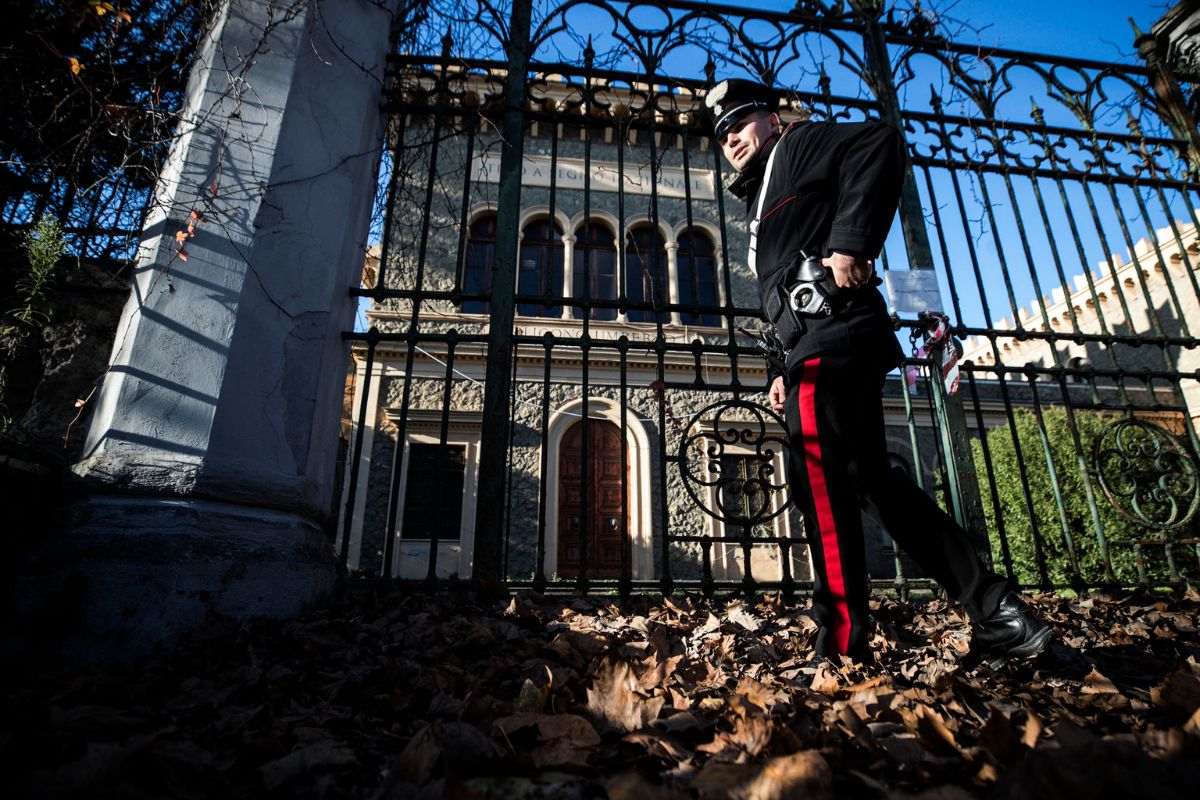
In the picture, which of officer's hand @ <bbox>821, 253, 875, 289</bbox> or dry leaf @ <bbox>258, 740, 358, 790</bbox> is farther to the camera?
officer's hand @ <bbox>821, 253, 875, 289</bbox>

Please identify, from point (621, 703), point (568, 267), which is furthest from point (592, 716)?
point (568, 267)

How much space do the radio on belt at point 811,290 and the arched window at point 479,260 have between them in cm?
855

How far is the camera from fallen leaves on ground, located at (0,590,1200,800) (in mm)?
949

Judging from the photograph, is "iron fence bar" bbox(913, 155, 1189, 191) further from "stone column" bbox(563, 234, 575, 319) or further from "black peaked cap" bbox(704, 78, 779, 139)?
"stone column" bbox(563, 234, 575, 319)

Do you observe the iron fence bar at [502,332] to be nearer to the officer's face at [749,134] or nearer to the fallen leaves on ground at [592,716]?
the fallen leaves on ground at [592,716]

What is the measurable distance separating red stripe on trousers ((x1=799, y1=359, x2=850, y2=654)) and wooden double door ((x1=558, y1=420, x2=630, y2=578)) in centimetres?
845

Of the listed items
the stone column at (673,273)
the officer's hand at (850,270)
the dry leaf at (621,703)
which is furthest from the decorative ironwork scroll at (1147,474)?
the stone column at (673,273)

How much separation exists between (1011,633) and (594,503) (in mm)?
9212

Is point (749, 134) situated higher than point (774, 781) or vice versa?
point (749, 134)

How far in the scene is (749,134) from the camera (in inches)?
91.0

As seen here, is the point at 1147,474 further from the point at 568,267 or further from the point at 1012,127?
the point at 568,267

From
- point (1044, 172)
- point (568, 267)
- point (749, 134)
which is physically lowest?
point (749, 134)

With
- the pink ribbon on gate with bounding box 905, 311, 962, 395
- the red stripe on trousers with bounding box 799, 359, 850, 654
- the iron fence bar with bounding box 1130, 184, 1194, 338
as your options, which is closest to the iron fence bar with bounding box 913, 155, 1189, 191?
the iron fence bar with bounding box 1130, 184, 1194, 338

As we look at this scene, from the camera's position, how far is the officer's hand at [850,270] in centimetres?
180
